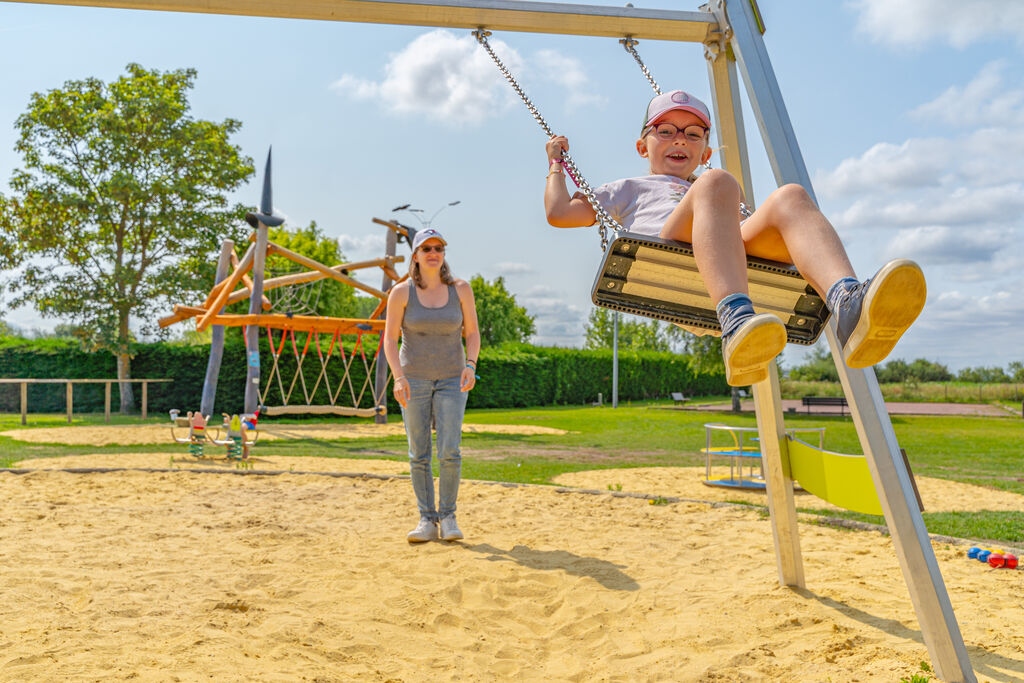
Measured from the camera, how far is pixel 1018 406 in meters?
33.7

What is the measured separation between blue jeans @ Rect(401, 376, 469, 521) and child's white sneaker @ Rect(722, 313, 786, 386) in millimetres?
2531

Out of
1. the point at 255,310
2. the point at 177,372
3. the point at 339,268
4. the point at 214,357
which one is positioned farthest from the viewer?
the point at 177,372

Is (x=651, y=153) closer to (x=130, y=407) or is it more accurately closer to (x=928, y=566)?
(x=928, y=566)

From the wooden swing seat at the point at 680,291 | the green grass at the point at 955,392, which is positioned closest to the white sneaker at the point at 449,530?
the wooden swing seat at the point at 680,291

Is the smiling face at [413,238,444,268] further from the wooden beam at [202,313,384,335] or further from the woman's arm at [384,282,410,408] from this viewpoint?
the wooden beam at [202,313,384,335]

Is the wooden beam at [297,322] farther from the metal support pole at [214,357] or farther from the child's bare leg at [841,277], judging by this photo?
the child's bare leg at [841,277]

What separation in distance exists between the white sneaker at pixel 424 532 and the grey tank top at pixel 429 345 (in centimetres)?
91

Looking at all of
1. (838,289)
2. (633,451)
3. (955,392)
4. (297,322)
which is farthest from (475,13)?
(955,392)

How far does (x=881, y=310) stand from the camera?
2.19m

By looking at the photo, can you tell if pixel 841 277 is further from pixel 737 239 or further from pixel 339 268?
pixel 339 268

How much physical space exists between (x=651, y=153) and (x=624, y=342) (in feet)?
165

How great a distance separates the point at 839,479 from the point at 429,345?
2446mm

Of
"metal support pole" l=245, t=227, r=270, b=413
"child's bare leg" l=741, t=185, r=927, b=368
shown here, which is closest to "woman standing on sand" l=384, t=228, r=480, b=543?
"child's bare leg" l=741, t=185, r=927, b=368

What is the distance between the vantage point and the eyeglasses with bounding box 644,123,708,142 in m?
3.28
